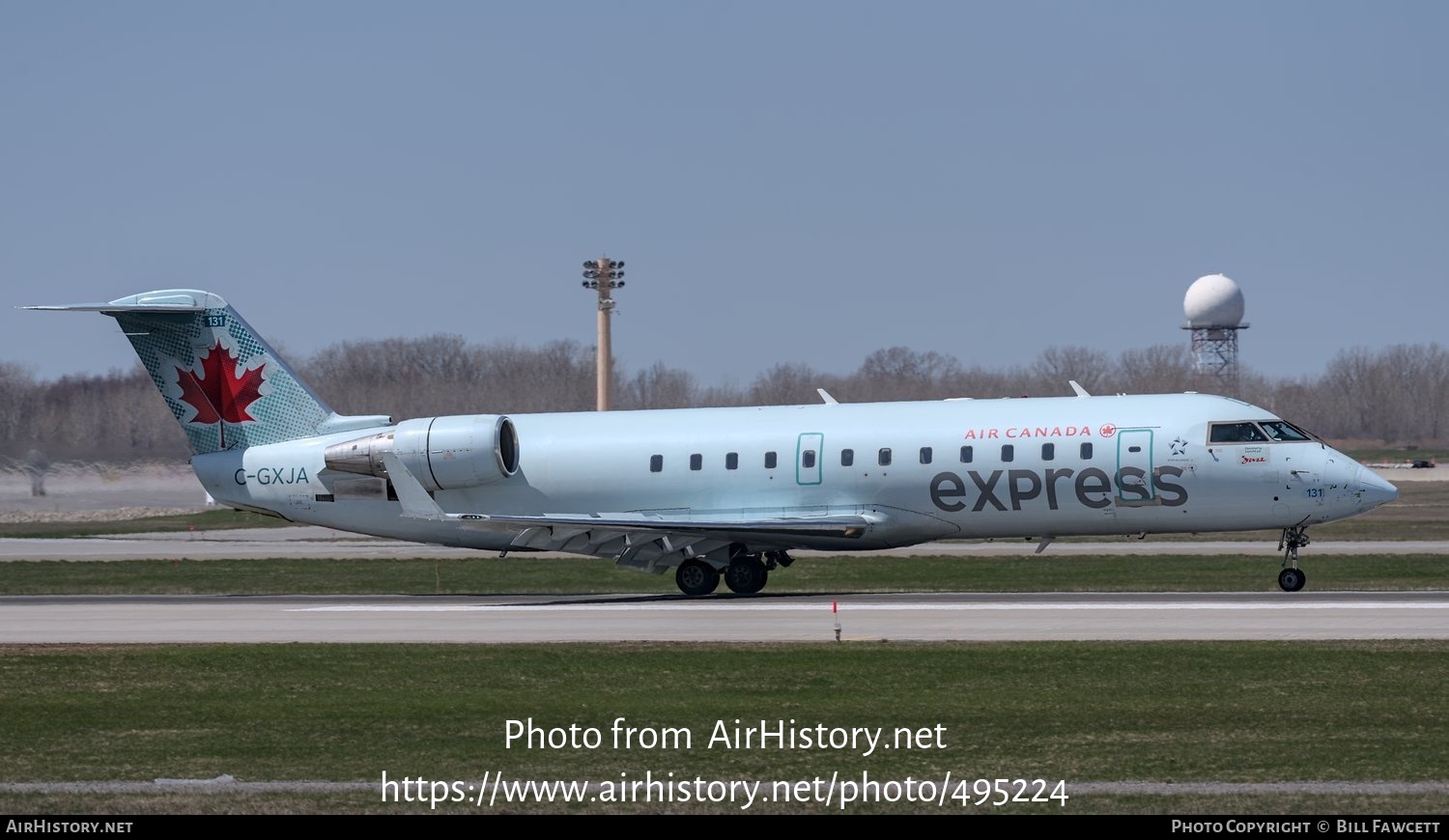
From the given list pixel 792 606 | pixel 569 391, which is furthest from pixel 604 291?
pixel 792 606

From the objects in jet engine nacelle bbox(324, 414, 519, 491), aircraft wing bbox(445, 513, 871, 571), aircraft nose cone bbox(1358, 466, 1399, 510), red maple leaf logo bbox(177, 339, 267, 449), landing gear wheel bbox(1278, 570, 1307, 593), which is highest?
red maple leaf logo bbox(177, 339, 267, 449)

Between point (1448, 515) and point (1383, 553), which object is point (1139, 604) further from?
point (1448, 515)

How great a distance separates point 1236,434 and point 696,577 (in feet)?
35.0

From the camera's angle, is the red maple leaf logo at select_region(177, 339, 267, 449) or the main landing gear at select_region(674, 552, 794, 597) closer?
the main landing gear at select_region(674, 552, 794, 597)

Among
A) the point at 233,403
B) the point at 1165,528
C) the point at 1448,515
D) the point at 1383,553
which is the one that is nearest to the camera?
the point at 1165,528

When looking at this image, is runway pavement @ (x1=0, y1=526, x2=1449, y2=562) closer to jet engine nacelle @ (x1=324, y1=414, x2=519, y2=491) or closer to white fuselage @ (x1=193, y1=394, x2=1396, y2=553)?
white fuselage @ (x1=193, y1=394, x2=1396, y2=553)

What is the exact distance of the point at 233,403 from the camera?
120ft

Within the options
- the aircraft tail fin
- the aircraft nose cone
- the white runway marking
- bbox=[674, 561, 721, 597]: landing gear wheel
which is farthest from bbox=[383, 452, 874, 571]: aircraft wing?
the aircraft nose cone

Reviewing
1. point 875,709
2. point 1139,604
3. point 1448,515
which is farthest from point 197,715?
point 1448,515

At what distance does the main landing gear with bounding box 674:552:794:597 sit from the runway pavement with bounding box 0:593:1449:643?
72 cm

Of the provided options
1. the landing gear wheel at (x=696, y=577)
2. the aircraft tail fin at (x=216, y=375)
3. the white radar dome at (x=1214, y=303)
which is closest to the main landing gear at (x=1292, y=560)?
the landing gear wheel at (x=696, y=577)

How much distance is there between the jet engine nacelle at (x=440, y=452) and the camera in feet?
115

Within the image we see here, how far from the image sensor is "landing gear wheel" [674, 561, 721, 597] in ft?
112

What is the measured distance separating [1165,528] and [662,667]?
45.8ft
